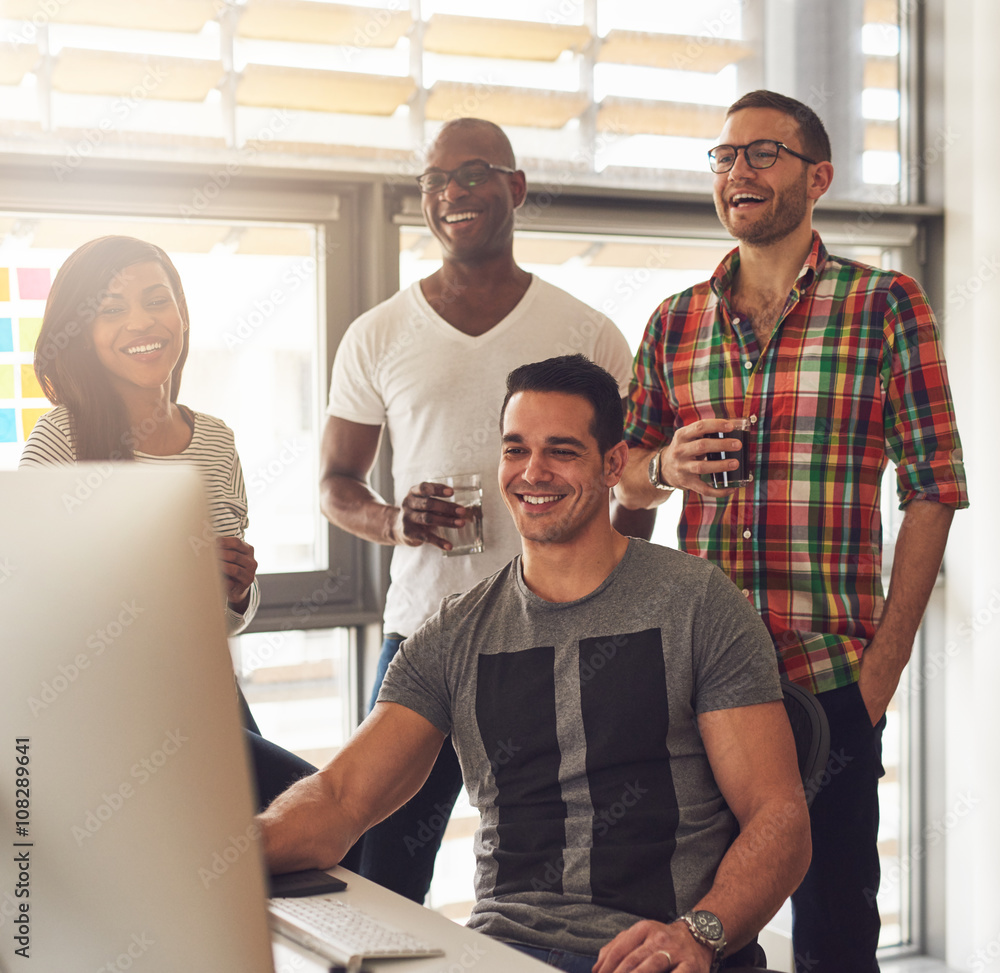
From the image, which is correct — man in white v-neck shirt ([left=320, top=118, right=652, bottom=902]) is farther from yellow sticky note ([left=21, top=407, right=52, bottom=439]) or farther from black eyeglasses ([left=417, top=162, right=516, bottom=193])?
yellow sticky note ([left=21, top=407, right=52, bottom=439])

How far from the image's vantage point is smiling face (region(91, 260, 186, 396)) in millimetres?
1803

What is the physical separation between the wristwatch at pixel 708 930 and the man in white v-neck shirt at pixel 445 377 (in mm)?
839

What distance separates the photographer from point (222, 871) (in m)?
0.63

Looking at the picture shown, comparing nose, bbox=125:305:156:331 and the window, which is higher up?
the window

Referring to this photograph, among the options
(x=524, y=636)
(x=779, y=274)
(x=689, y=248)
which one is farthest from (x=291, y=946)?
(x=689, y=248)

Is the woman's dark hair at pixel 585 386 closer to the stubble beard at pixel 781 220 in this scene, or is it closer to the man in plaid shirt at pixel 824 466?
the man in plaid shirt at pixel 824 466

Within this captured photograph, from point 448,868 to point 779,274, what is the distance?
189 cm

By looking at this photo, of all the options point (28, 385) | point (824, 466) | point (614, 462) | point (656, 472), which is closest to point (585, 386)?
point (614, 462)

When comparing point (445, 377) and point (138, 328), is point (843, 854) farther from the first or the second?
point (138, 328)

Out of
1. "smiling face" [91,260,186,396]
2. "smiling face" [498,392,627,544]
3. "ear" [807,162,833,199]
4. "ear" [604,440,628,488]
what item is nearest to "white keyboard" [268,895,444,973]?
"smiling face" [498,392,627,544]

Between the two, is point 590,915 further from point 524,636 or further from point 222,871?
point 222,871

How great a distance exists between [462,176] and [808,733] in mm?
1296

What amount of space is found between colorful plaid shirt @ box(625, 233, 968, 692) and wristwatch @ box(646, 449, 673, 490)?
106 mm

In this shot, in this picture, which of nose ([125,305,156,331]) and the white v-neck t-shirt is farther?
the white v-neck t-shirt
